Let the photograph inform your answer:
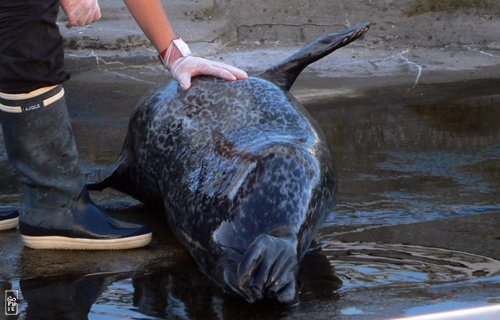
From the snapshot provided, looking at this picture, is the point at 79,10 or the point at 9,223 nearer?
the point at 79,10

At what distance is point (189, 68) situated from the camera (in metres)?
4.16

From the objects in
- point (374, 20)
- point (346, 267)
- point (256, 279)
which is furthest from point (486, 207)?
point (374, 20)

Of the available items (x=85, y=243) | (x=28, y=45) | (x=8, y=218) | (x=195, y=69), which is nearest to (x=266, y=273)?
(x=85, y=243)

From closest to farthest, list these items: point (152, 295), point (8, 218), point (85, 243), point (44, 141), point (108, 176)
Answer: point (152, 295) < point (44, 141) < point (85, 243) < point (8, 218) < point (108, 176)

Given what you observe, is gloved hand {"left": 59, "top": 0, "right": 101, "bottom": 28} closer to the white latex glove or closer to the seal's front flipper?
the white latex glove

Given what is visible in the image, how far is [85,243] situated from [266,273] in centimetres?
97

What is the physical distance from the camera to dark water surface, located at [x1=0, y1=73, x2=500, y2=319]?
3270 mm

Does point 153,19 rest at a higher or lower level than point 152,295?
higher

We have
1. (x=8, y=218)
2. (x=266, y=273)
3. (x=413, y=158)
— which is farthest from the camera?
(x=413, y=158)

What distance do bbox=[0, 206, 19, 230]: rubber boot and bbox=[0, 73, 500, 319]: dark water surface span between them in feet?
0.23

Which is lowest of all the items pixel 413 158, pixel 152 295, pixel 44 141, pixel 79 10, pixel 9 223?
pixel 413 158

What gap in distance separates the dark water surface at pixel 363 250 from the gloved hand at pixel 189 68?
58cm

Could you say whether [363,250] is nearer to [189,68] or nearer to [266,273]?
[266,273]

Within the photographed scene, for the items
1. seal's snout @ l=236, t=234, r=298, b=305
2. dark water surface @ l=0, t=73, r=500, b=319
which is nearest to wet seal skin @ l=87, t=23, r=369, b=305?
seal's snout @ l=236, t=234, r=298, b=305
